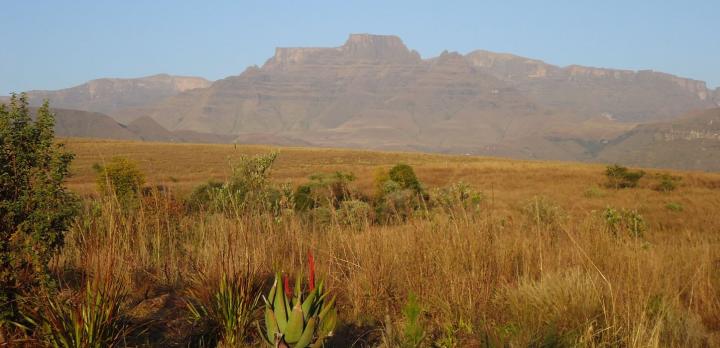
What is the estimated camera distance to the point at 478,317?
5.19 metres

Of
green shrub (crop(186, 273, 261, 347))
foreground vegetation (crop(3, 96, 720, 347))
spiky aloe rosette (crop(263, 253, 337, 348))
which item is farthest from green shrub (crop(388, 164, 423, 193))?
spiky aloe rosette (crop(263, 253, 337, 348))

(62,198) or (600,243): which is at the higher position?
(62,198)

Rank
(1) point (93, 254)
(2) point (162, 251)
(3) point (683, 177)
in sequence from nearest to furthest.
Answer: (1) point (93, 254), (2) point (162, 251), (3) point (683, 177)

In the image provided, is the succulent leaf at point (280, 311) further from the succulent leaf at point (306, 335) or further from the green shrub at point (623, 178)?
the green shrub at point (623, 178)

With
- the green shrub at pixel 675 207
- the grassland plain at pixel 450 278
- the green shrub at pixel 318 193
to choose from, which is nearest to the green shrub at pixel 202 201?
the grassland plain at pixel 450 278

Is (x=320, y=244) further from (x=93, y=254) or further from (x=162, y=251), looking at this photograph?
(x=93, y=254)

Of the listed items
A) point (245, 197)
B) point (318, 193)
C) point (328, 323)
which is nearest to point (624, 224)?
point (245, 197)

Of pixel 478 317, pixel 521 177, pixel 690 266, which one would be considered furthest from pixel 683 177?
pixel 478 317

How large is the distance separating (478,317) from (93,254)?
325 centimetres

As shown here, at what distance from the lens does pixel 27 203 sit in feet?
14.6

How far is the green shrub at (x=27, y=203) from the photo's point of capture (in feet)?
14.2

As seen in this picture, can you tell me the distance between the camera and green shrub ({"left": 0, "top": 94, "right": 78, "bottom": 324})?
4336 millimetres

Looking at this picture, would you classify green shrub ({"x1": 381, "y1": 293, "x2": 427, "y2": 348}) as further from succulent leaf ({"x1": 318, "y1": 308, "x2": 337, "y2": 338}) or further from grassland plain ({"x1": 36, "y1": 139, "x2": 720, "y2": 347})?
succulent leaf ({"x1": 318, "y1": 308, "x2": 337, "y2": 338})

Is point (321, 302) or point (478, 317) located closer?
point (321, 302)
